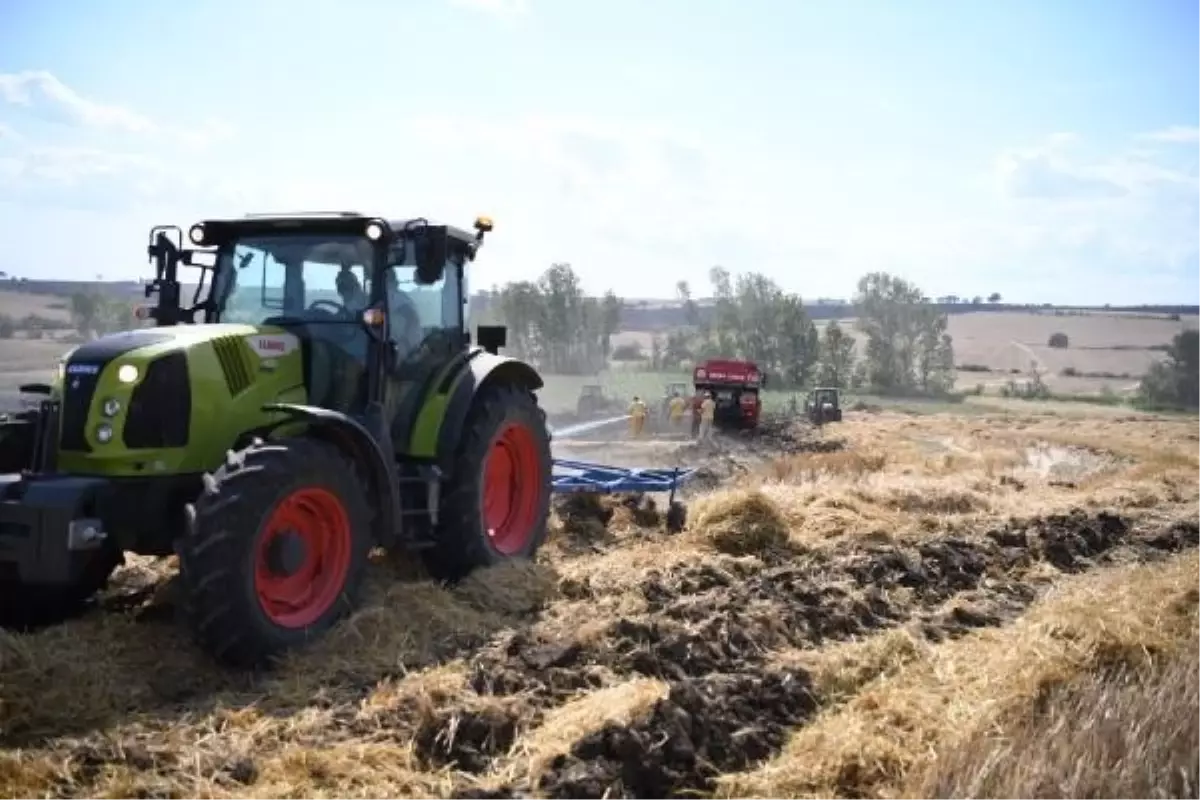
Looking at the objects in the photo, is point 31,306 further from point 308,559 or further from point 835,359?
point 835,359

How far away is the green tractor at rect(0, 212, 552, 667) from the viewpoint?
5020 mm

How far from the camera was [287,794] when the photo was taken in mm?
3846

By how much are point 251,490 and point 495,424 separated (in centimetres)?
243

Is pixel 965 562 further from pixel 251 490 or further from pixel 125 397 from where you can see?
pixel 125 397

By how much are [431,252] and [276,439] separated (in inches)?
61.7

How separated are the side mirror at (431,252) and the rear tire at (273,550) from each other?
52.7 inches

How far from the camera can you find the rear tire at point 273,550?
4.92m

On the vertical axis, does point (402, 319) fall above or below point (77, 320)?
below

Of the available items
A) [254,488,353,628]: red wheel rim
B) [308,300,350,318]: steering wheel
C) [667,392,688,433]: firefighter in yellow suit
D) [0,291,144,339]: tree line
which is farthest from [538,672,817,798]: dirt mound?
[0,291,144,339]: tree line

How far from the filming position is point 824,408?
97.6ft

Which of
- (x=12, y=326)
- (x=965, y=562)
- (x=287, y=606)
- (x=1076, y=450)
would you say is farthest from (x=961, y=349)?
(x=287, y=606)

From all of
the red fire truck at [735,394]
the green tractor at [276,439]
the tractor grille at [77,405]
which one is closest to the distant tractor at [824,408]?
the red fire truck at [735,394]

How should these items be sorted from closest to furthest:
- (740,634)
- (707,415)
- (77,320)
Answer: (740,634)
(707,415)
(77,320)

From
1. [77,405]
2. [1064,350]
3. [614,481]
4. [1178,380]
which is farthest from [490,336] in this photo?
[1064,350]
